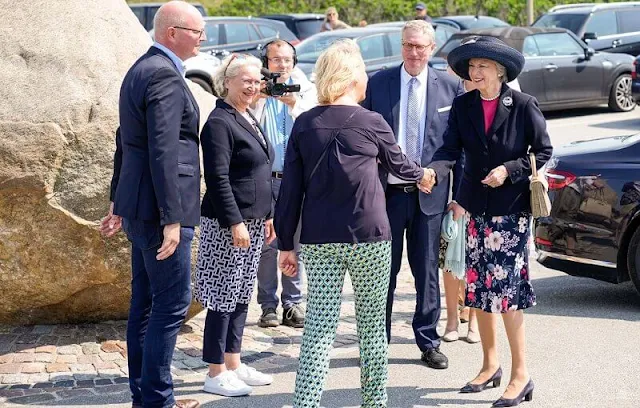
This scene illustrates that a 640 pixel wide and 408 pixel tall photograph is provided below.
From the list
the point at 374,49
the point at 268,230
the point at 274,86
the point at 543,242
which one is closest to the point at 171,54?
the point at 268,230

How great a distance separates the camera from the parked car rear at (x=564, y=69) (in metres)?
18.4

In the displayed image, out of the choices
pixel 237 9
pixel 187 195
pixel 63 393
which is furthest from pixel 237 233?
pixel 237 9

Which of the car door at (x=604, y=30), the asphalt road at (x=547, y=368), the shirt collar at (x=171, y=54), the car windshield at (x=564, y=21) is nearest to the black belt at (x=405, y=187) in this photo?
the asphalt road at (x=547, y=368)

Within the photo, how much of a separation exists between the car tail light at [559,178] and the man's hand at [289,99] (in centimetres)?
206

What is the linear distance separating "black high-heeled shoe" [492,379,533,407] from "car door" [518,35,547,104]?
41.2 feet

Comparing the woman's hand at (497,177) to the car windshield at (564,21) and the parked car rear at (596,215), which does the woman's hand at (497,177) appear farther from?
the car windshield at (564,21)

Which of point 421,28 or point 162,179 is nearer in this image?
point 162,179

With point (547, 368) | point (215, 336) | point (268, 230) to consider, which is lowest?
point (547, 368)

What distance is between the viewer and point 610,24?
2216cm

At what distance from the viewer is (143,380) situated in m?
5.50

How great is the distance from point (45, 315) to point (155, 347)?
183cm

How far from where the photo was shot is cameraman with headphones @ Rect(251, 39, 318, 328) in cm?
726

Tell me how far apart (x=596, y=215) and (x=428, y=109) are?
5.85ft

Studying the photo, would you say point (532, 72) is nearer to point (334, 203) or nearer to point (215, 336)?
point (215, 336)
